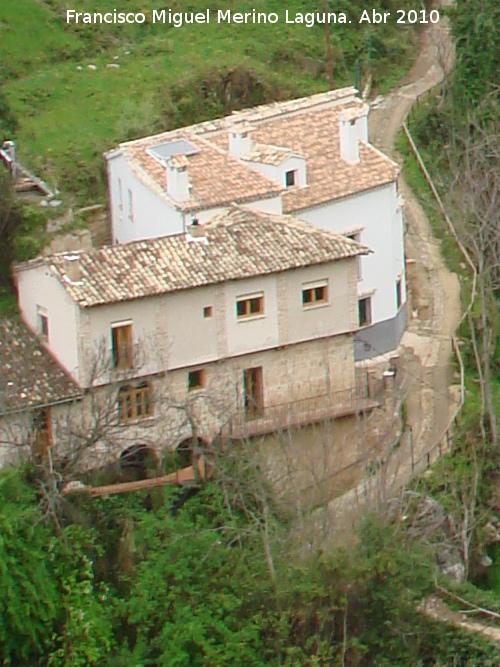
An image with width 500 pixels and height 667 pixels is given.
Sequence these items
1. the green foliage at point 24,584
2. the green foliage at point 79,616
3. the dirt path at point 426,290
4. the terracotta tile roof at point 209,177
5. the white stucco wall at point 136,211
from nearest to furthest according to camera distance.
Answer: the green foliage at point 24,584 < the green foliage at point 79,616 < the terracotta tile roof at point 209,177 < the white stucco wall at point 136,211 < the dirt path at point 426,290

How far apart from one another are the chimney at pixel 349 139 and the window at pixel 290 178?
1806 mm

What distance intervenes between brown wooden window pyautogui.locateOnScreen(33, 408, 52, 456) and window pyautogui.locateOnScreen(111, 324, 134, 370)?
6.47 ft

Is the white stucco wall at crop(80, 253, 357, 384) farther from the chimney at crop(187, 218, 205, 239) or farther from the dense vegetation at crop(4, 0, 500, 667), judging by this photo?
the dense vegetation at crop(4, 0, 500, 667)

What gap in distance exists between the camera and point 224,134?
54.7 m

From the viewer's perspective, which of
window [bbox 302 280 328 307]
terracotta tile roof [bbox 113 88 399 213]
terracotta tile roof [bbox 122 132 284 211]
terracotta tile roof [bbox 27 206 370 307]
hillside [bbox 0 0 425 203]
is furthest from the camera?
hillside [bbox 0 0 425 203]

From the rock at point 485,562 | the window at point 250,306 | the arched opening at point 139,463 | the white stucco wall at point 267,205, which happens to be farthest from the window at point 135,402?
the rock at point 485,562

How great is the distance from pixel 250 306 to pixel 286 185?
4760 millimetres

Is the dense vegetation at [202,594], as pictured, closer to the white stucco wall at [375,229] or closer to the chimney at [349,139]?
the white stucco wall at [375,229]

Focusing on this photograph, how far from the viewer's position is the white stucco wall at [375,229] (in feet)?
172

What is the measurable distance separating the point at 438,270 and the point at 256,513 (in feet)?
44.7

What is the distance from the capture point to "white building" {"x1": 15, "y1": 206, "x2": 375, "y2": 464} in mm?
47375

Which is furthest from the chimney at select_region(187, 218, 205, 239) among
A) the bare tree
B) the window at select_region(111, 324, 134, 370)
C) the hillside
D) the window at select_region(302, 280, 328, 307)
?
the hillside

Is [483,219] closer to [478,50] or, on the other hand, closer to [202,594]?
[478,50]

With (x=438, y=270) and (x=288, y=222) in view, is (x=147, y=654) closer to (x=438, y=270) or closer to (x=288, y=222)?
(x=288, y=222)
